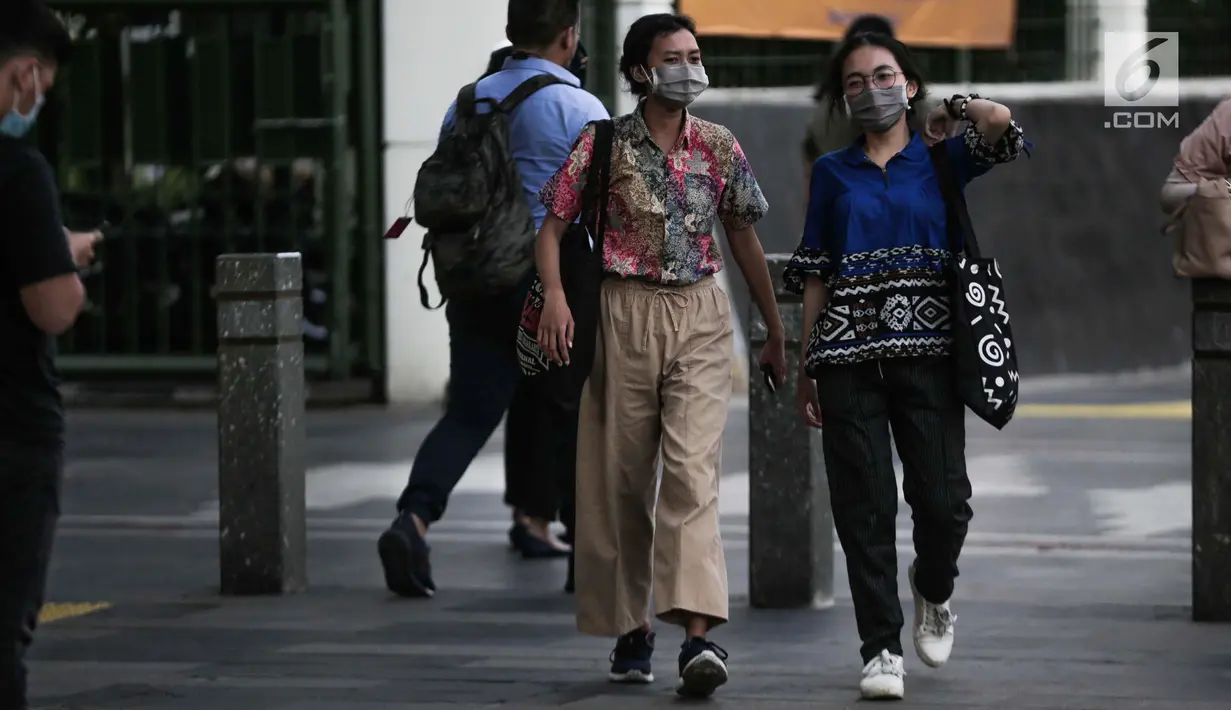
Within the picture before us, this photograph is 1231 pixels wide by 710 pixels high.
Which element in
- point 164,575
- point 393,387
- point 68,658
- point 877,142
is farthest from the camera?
point 393,387

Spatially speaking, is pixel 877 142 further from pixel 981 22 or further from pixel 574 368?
pixel 981 22

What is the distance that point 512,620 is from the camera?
7207 mm

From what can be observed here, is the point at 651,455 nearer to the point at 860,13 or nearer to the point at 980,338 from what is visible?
the point at 980,338

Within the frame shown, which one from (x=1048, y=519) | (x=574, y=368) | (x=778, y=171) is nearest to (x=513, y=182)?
(x=574, y=368)

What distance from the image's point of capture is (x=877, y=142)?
5.94 meters

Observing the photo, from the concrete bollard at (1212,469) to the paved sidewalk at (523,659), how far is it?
13 centimetres

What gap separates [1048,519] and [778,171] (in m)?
6.80

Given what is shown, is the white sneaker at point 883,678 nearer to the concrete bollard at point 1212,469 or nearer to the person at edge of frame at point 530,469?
the concrete bollard at point 1212,469

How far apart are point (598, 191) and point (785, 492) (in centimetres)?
169

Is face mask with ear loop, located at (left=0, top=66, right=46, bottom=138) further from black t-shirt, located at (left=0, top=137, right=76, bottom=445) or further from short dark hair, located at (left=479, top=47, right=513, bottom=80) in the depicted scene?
short dark hair, located at (left=479, top=47, right=513, bottom=80)

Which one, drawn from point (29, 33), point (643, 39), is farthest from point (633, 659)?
point (29, 33)

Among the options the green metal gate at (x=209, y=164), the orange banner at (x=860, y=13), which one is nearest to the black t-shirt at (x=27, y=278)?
the green metal gate at (x=209, y=164)

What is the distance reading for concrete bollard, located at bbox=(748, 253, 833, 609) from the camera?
7.32m

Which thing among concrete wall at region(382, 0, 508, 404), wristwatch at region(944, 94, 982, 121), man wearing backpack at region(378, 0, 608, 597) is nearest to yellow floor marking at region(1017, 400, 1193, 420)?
concrete wall at region(382, 0, 508, 404)
